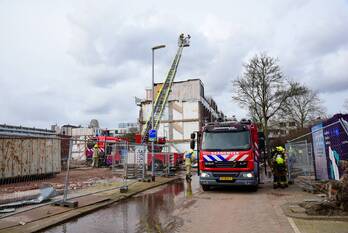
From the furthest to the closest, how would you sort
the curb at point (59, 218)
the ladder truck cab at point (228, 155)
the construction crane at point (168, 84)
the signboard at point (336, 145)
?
the construction crane at point (168, 84), the ladder truck cab at point (228, 155), the signboard at point (336, 145), the curb at point (59, 218)

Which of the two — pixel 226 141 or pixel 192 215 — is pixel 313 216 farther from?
pixel 226 141

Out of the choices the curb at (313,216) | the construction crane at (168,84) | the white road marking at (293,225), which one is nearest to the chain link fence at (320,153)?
the curb at (313,216)

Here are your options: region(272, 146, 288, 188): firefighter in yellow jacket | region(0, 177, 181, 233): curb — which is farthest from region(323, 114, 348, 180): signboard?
region(0, 177, 181, 233): curb

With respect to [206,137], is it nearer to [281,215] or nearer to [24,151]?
[281,215]

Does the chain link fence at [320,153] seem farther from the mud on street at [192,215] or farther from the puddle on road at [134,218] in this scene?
the puddle on road at [134,218]

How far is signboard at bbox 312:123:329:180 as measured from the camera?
13266 mm

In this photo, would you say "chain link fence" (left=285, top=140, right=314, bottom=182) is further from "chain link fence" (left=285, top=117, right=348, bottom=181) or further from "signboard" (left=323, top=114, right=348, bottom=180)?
"signboard" (left=323, top=114, right=348, bottom=180)

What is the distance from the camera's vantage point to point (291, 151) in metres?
16.8

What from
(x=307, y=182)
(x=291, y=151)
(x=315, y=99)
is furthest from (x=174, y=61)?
(x=307, y=182)

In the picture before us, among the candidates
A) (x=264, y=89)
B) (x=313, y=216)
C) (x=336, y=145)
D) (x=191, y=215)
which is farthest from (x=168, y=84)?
(x=313, y=216)

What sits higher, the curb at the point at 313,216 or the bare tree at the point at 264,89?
the bare tree at the point at 264,89

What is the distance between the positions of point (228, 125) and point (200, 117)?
151ft

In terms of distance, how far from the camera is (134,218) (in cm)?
858

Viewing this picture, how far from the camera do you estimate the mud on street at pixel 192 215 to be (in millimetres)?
7383
